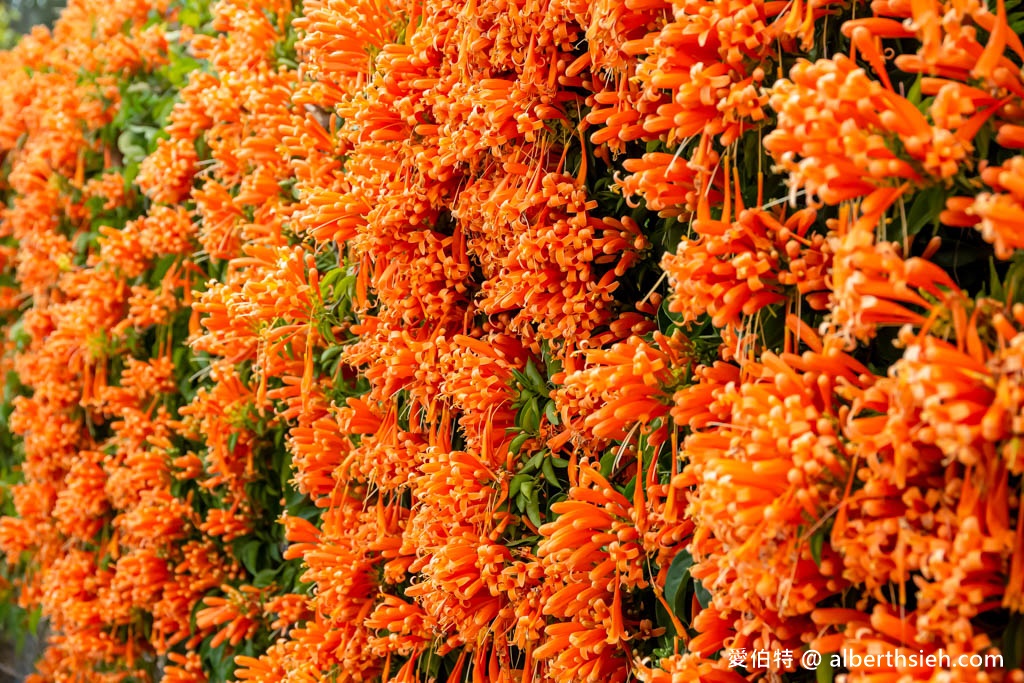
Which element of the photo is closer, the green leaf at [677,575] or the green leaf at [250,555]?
the green leaf at [677,575]

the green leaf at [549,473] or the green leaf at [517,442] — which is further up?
the green leaf at [517,442]

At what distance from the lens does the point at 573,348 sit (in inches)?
51.5

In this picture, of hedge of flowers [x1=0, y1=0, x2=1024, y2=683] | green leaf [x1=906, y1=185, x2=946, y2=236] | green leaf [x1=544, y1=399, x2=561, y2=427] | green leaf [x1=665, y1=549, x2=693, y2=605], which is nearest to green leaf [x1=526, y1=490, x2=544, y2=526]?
hedge of flowers [x1=0, y1=0, x2=1024, y2=683]

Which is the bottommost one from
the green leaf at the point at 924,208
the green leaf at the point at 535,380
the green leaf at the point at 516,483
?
the green leaf at the point at 516,483

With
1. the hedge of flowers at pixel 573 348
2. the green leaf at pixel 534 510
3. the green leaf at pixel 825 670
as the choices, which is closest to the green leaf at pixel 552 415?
the hedge of flowers at pixel 573 348

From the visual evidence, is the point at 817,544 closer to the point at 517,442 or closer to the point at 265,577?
the point at 517,442

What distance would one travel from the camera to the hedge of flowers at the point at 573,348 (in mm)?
787

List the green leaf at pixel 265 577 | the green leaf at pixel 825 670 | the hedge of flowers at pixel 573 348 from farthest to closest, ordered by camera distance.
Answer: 1. the green leaf at pixel 265 577
2. the green leaf at pixel 825 670
3. the hedge of flowers at pixel 573 348

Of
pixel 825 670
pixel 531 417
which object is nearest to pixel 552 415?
pixel 531 417

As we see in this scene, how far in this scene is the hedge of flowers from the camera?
0.79 m

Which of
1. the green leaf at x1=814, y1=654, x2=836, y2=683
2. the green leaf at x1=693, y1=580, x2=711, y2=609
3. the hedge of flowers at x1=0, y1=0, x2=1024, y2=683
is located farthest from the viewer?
the green leaf at x1=693, y1=580, x2=711, y2=609

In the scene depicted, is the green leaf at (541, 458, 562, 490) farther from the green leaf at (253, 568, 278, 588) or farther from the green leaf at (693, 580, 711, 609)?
the green leaf at (253, 568, 278, 588)

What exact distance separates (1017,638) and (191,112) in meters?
2.30

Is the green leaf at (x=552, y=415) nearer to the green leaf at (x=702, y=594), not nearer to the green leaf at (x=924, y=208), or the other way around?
the green leaf at (x=702, y=594)
